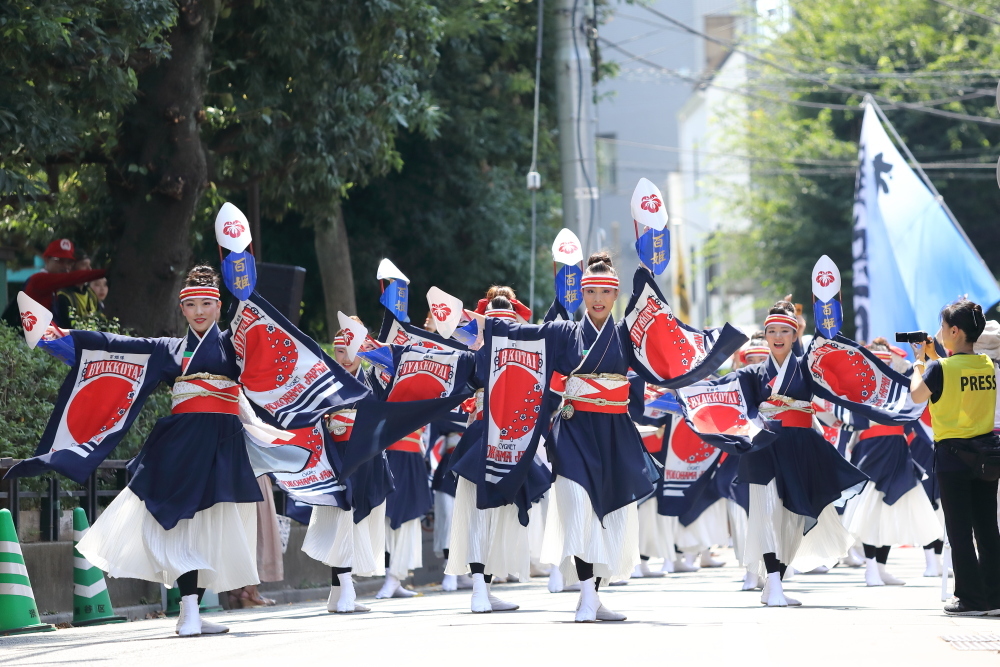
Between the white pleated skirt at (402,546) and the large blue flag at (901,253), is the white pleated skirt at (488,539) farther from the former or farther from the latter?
the large blue flag at (901,253)

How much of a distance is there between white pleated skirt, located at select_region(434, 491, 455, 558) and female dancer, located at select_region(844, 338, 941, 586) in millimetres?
3526

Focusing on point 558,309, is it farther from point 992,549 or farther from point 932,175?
point 932,175

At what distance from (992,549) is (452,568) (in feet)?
11.8

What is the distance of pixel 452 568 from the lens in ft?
33.1

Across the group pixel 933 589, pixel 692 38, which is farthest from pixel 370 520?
pixel 692 38

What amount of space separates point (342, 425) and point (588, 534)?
302cm

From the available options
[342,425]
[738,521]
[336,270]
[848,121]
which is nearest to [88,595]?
[342,425]

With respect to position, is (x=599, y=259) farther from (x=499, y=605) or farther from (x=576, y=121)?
(x=576, y=121)

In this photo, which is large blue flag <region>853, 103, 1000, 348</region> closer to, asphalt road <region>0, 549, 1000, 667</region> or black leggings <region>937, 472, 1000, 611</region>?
asphalt road <region>0, 549, 1000, 667</region>

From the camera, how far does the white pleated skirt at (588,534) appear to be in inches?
330

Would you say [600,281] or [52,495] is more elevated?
[600,281]

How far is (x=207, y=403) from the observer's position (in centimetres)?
849

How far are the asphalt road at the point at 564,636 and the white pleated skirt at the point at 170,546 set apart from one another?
363mm

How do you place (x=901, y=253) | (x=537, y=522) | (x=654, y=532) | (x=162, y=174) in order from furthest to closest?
1. (x=901, y=253)
2. (x=654, y=532)
3. (x=162, y=174)
4. (x=537, y=522)
